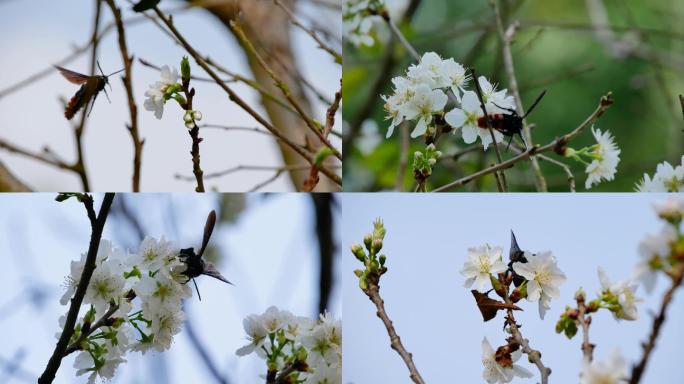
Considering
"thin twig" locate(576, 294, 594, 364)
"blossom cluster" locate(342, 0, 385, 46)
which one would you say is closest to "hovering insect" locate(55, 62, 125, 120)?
"blossom cluster" locate(342, 0, 385, 46)

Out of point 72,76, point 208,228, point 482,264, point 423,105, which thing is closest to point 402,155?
point 423,105

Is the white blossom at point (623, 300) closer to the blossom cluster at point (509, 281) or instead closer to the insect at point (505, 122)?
the blossom cluster at point (509, 281)

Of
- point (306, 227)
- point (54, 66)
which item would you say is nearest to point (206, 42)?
point (54, 66)

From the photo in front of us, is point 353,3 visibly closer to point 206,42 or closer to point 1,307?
point 206,42

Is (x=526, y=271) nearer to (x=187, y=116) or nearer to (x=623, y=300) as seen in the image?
(x=623, y=300)

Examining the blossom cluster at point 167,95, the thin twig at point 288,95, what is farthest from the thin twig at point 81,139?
the thin twig at point 288,95

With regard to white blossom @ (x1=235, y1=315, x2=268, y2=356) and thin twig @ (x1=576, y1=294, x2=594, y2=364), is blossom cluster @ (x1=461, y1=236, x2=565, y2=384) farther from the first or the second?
white blossom @ (x1=235, y1=315, x2=268, y2=356)

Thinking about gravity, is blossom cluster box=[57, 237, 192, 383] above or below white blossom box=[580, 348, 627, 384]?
above

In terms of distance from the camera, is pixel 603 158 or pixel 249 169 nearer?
pixel 603 158
